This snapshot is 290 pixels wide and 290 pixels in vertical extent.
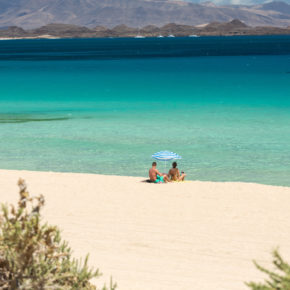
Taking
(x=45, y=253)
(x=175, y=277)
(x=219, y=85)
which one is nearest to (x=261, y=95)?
(x=219, y=85)

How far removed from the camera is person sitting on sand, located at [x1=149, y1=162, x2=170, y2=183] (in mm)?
18453

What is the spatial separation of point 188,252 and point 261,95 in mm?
37807

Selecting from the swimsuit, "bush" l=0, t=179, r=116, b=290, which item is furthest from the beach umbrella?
"bush" l=0, t=179, r=116, b=290

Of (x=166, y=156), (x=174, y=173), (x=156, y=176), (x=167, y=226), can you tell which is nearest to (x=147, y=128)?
(x=166, y=156)

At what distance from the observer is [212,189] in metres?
17.3

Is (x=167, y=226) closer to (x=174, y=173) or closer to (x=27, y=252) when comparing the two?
(x=174, y=173)

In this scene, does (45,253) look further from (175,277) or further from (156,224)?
(156,224)

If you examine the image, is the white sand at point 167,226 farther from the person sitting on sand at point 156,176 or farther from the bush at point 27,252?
the bush at point 27,252

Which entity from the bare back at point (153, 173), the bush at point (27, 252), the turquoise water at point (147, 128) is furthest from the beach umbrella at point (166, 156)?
the bush at point (27, 252)

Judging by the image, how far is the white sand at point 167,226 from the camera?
10492mm

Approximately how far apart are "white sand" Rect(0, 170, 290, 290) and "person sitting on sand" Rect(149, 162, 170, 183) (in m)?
0.45

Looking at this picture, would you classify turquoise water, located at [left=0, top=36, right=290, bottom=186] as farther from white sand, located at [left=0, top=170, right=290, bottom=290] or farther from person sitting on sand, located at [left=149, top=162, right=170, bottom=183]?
white sand, located at [left=0, top=170, right=290, bottom=290]

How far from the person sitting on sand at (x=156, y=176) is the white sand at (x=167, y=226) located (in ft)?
1.48

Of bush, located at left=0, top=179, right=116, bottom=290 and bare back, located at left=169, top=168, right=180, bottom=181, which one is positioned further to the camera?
bare back, located at left=169, top=168, right=180, bottom=181
